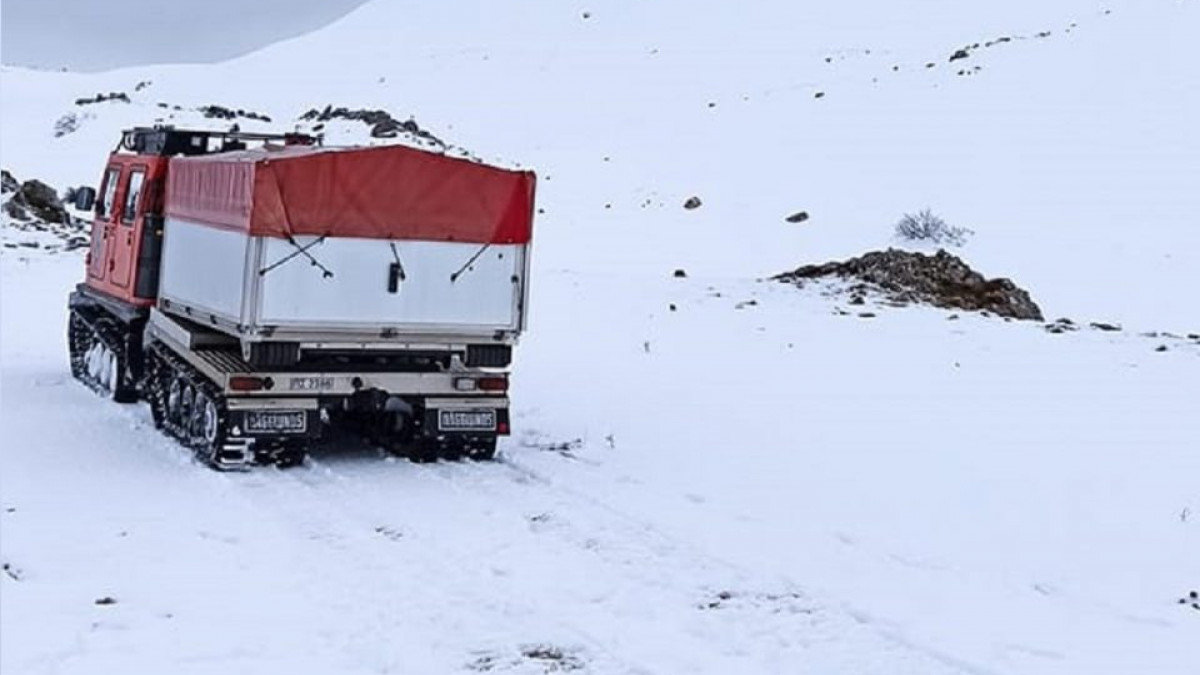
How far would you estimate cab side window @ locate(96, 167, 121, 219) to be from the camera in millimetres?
17266

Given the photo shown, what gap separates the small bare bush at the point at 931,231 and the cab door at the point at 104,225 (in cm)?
2056

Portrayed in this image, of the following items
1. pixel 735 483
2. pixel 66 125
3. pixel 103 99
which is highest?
pixel 103 99

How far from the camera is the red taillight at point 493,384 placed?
1396 centimetres

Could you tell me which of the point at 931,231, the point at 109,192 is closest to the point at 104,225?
the point at 109,192

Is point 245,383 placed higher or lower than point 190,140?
lower

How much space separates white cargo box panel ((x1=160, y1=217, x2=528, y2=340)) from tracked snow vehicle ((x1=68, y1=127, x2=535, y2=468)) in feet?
0.04

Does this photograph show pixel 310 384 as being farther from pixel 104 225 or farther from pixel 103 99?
pixel 103 99

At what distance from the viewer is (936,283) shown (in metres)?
25.9

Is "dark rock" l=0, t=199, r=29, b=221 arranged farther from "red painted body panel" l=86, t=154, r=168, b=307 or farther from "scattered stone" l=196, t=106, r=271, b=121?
"scattered stone" l=196, t=106, r=271, b=121

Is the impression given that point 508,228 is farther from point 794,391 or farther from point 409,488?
point 794,391

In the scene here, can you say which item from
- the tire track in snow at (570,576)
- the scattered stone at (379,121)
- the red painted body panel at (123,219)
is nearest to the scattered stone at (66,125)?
the scattered stone at (379,121)

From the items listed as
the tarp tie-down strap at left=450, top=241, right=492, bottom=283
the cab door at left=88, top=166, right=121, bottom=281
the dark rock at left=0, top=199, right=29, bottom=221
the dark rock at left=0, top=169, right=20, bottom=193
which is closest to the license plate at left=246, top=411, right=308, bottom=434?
the tarp tie-down strap at left=450, top=241, right=492, bottom=283

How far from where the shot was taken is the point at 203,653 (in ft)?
26.7

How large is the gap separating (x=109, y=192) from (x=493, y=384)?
232 inches
